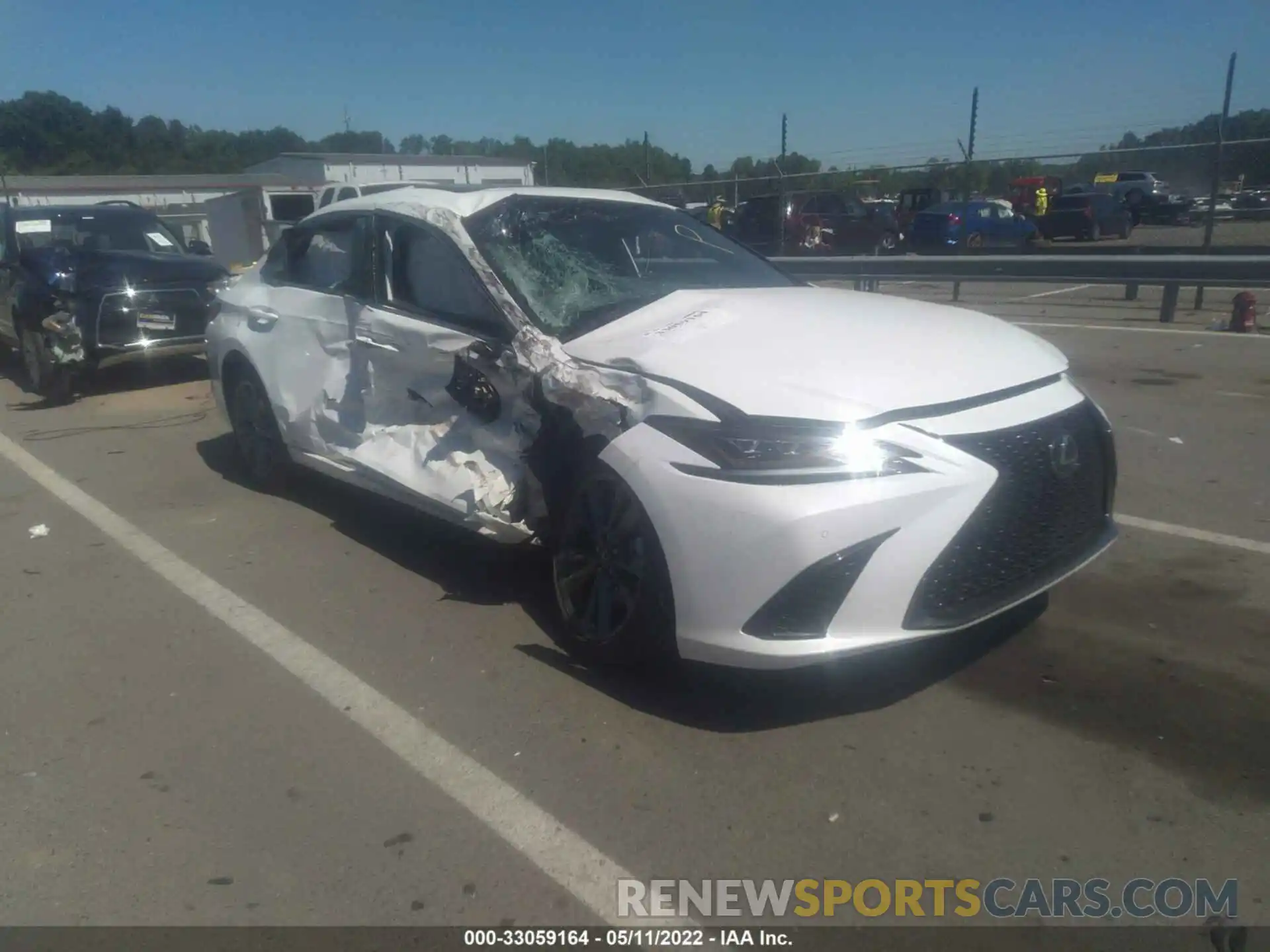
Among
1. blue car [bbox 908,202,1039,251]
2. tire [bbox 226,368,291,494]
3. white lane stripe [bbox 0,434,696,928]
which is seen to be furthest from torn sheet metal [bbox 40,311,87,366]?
blue car [bbox 908,202,1039,251]

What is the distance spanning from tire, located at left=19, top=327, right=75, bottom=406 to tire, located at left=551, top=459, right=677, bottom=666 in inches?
296

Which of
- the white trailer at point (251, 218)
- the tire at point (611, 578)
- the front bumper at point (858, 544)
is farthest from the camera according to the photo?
the white trailer at point (251, 218)

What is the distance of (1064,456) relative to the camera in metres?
3.44

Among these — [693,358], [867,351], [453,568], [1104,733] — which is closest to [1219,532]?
→ [1104,733]

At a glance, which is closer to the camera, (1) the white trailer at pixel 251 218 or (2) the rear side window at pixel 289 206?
(1) the white trailer at pixel 251 218

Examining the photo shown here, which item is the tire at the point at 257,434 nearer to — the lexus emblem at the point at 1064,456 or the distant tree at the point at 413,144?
the lexus emblem at the point at 1064,456

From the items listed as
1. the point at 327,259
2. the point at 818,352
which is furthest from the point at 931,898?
the point at 327,259

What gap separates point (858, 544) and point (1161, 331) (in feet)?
31.2

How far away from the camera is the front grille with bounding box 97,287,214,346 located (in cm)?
Answer: 934

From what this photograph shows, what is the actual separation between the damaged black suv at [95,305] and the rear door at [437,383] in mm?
4789

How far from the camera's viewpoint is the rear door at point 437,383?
4145 mm

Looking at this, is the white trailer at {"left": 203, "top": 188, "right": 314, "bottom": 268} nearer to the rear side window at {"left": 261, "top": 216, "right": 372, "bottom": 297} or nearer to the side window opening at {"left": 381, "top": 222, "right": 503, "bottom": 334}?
the rear side window at {"left": 261, "top": 216, "right": 372, "bottom": 297}

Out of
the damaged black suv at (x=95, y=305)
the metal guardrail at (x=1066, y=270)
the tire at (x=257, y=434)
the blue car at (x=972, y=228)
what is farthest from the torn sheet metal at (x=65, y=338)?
the blue car at (x=972, y=228)

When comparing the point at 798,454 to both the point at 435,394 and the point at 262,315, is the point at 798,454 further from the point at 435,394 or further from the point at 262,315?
the point at 262,315
